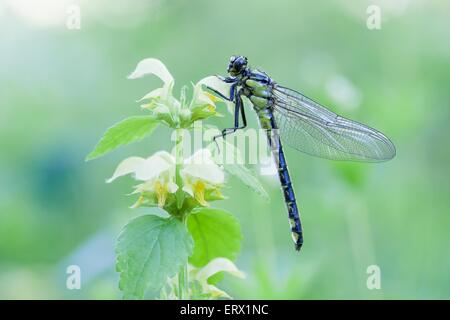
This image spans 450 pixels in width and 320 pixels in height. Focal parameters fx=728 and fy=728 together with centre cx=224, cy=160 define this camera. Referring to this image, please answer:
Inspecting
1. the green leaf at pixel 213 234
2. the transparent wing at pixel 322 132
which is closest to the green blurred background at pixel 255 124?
the transparent wing at pixel 322 132

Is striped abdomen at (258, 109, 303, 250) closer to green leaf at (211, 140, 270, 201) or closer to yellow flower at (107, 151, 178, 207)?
green leaf at (211, 140, 270, 201)

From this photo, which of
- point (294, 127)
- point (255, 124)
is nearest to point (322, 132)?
point (294, 127)

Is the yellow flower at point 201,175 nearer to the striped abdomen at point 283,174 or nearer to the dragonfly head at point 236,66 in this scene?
the striped abdomen at point 283,174

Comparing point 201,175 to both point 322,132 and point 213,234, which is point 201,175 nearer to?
point 213,234

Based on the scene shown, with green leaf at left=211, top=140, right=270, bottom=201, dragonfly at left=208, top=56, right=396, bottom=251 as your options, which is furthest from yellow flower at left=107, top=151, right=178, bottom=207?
dragonfly at left=208, top=56, right=396, bottom=251

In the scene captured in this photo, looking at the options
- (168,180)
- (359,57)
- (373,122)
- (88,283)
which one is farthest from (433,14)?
(168,180)

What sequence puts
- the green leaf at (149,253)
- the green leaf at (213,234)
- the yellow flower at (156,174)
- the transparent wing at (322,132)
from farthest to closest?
the transparent wing at (322,132) → the green leaf at (213,234) → the yellow flower at (156,174) → the green leaf at (149,253)
